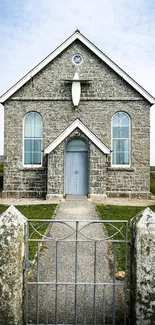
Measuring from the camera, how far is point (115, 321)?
155 inches

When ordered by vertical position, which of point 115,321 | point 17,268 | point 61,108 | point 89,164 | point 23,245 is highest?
point 61,108

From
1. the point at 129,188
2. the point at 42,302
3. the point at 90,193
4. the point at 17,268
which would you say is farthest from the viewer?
the point at 129,188

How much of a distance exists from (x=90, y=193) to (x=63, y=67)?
24.6ft

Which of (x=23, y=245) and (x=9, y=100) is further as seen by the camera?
(x=9, y=100)

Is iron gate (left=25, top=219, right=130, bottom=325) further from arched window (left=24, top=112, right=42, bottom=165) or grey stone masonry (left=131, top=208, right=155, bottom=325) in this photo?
arched window (left=24, top=112, right=42, bottom=165)

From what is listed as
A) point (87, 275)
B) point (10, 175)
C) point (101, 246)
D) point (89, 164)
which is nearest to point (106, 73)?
point (89, 164)

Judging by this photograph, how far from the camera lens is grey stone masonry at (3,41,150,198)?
16.6 m

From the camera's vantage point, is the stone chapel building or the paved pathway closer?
the paved pathway

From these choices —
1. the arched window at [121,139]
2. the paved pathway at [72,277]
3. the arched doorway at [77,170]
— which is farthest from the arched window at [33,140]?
the paved pathway at [72,277]

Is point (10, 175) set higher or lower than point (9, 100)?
lower

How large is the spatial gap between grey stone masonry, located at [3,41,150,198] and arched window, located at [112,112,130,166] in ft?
0.94

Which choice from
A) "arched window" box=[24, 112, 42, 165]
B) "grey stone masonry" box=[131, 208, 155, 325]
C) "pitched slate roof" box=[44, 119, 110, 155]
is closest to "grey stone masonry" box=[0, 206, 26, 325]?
"grey stone masonry" box=[131, 208, 155, 325]

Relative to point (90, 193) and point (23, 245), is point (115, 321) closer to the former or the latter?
point (23, 245)

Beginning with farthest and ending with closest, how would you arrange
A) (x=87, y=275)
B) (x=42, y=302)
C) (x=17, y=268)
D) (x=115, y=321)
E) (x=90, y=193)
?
(x=90, y=193), (x=87, y=275), (x=42, y=302), (x=115, y=321), (x=17, y=268)
